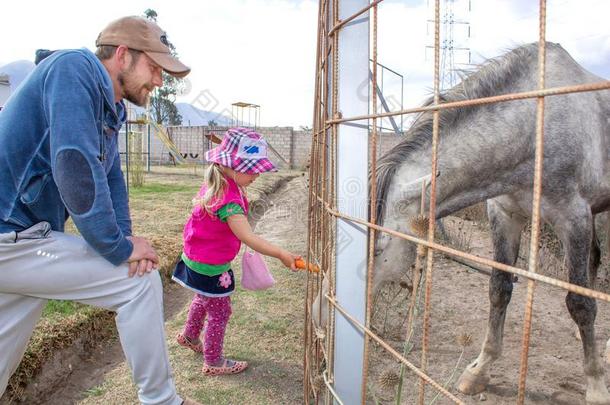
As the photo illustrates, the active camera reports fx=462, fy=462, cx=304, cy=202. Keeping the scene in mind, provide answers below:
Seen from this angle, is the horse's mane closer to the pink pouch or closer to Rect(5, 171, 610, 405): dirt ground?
the pink pouch

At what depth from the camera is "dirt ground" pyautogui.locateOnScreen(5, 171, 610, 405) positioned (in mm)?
2564

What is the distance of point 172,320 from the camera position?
3.48 m

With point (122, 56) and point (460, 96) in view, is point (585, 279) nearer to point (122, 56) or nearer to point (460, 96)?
point (460, 96)

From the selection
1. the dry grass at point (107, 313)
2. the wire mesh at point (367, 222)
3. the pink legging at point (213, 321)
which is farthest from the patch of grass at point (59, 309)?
the wire mesh at point (367, 222)

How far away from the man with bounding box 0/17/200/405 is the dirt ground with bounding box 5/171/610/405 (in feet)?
3.05

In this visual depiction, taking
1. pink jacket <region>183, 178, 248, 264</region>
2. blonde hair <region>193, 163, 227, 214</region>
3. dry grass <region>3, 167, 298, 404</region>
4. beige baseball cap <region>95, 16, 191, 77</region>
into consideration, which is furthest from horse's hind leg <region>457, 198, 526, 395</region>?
beige baseball cap <region>95, 16, 191, 77</region>

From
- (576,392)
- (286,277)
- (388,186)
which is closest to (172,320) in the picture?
(286,277)

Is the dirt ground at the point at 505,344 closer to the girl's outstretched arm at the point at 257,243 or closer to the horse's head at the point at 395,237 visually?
the horse's head at the point at 395,237

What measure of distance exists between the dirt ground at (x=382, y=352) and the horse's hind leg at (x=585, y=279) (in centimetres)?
12

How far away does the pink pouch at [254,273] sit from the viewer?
2658mm

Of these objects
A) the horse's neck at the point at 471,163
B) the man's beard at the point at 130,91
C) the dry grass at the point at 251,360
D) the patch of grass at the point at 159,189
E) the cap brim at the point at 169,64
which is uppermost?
the cap brim at the point at 169,64

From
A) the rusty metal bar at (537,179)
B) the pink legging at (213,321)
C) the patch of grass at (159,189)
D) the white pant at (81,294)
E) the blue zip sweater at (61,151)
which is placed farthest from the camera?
the patch of grass at (159,189)

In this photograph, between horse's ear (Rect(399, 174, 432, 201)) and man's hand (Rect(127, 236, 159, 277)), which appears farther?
horse's ear (Rect(399, 174, 432, 201))

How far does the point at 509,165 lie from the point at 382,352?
1.45 m
